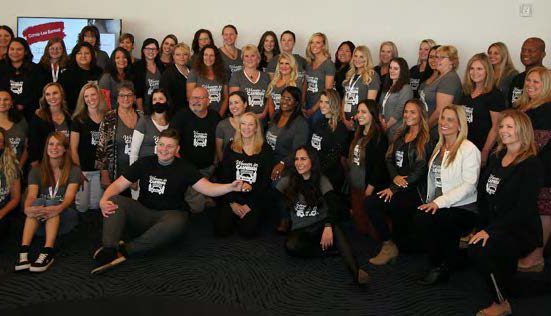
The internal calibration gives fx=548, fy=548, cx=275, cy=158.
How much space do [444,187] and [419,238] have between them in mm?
410

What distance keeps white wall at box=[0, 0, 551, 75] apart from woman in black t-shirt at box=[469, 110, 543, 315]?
11.1 feet

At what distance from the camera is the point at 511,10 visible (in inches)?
254

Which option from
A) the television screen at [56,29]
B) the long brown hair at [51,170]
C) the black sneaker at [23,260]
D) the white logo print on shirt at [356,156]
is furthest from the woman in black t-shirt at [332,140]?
the television screen at [56,29]

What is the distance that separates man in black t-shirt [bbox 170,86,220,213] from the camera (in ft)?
15.8

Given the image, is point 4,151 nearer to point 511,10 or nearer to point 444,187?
point 444,187

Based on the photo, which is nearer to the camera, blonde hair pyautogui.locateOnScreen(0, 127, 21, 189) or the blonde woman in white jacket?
the blonde woman in white jacket

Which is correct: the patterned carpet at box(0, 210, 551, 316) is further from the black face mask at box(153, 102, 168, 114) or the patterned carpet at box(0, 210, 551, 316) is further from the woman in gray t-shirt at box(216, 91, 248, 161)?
the black face mask at box(153, 102, 168, 114)

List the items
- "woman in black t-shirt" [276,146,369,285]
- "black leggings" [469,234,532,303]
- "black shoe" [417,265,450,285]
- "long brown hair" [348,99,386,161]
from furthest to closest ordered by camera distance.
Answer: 1. "long brown hair" [348,99,386,161]
2. "woman in black t-shirt" [276,146,369,285]
3. "black shoe" [417,265,450,285]
4. "black leggings" [469,234,532,303]

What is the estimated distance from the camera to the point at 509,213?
336 centimetres

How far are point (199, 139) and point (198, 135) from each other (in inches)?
1.5

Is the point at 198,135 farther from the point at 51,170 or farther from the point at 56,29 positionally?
the point at 56,29

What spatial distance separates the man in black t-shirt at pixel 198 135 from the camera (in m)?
4.80

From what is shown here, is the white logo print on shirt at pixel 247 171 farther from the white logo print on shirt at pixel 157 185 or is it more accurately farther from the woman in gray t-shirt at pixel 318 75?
the woman in gray t-shirt at pixel 318 75

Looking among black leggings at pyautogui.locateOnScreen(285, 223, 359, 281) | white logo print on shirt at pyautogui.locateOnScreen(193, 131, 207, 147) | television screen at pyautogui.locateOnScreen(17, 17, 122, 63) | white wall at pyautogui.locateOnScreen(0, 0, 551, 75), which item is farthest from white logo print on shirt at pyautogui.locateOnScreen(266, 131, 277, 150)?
television screen at pyautogui.locateOnScreen(17, 17, 122, 63)
